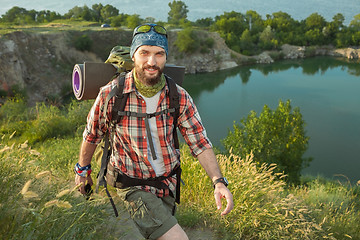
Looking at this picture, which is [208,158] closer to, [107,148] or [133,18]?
[107,148]

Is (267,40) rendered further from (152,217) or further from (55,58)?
(152,217)

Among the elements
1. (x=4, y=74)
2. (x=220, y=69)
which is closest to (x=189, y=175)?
(x=4, y=74)

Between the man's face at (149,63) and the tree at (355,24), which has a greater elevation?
the tree at (355,24)

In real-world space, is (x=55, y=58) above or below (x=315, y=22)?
below

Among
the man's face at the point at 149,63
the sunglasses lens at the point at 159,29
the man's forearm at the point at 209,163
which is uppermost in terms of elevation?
the sunglasses lens at the point at 159,29

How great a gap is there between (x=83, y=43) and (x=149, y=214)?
3445cm

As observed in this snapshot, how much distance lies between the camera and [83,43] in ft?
111

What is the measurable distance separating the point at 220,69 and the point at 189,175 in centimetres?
3660

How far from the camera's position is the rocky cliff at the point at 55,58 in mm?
24906

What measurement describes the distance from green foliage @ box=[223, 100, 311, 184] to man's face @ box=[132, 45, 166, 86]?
8.23 metres

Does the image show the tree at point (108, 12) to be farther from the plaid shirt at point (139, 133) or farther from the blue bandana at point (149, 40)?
the plaid shirt at point (139, 133)

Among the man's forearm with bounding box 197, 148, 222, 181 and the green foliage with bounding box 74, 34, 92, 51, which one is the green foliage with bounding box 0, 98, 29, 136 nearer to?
the man's forearm with bounding box 197, 148, 222, 181

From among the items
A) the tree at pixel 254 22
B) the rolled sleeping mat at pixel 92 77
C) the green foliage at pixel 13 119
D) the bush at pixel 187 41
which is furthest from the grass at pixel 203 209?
the tree at pixel 254 22

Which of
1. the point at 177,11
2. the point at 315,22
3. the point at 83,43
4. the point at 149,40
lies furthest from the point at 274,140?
the point at 177,11
